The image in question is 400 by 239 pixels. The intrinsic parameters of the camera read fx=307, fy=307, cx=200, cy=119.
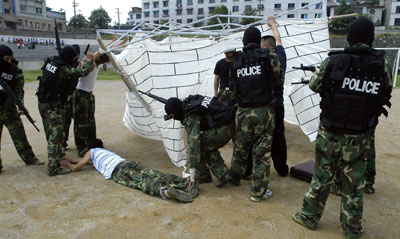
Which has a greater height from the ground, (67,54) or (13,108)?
(67,54)

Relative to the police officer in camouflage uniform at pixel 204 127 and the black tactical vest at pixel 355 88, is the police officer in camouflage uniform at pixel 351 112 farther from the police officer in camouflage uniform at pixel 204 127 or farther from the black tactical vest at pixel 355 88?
the police officer in camouflage uniform at pixel 204 127

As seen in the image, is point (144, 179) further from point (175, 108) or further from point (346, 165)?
point (346, 165)

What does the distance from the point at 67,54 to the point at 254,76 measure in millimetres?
2649

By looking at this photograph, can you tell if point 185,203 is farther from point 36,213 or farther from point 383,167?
point 383,167

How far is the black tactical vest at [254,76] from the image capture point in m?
3.15

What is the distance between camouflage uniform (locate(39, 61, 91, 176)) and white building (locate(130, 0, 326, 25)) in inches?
2084

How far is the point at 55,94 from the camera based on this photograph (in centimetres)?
425

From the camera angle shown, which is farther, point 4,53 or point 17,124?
point 17,124

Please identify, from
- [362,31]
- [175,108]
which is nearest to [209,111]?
[175,108]

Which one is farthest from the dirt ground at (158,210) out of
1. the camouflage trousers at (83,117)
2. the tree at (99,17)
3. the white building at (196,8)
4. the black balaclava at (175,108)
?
the tree at (99,17)

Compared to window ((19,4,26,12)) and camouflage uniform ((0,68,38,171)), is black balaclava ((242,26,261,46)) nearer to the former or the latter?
camouflage uniform ((0,68,38,171))

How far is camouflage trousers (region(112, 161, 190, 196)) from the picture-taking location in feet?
11.5

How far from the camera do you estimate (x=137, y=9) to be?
87.1m

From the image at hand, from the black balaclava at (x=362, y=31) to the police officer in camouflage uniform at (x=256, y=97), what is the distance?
0.81 meters
